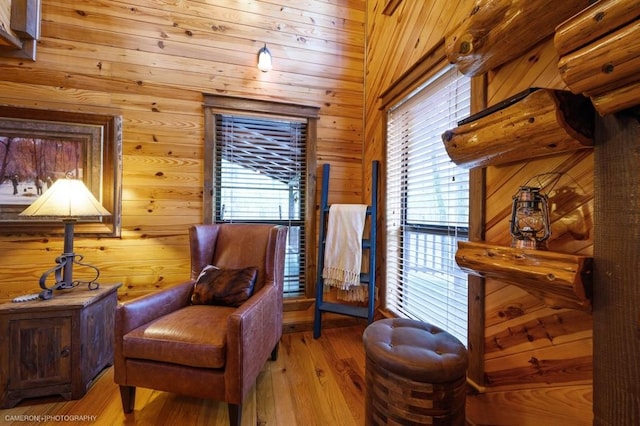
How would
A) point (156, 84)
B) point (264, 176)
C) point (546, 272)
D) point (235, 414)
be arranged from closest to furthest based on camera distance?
1. point (546, 272)
2. point (235, 414)
3. point (156, 84)
4. point (264, 176)

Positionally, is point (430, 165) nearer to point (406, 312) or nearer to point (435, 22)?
point (435, 22)

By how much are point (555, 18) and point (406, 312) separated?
5.98 ft

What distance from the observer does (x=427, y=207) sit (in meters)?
1.80

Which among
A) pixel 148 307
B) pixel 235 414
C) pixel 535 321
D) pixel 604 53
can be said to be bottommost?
pixel 235 414

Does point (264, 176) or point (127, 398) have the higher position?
point (264, 176)

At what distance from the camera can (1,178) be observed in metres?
1.93

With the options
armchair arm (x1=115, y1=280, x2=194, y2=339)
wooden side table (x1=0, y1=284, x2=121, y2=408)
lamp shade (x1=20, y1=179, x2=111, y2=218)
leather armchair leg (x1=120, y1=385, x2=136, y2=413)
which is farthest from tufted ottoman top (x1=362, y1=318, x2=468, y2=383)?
lamp shade (x1=20, y1=179, x2=111, y2=218)

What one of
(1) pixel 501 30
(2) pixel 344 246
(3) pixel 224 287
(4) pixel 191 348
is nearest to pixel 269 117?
(2) pixel 344 246

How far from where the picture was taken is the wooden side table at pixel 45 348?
148cm

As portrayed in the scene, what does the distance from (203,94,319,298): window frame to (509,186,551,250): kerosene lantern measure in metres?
1.75

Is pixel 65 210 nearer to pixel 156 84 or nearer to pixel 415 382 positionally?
pixel 156 84

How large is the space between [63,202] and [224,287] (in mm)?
1128

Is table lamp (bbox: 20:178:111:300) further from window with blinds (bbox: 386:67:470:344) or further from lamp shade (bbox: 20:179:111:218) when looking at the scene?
window with blinds (bbox: 386:67:470:344)

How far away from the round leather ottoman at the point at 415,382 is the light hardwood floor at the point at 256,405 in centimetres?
45
